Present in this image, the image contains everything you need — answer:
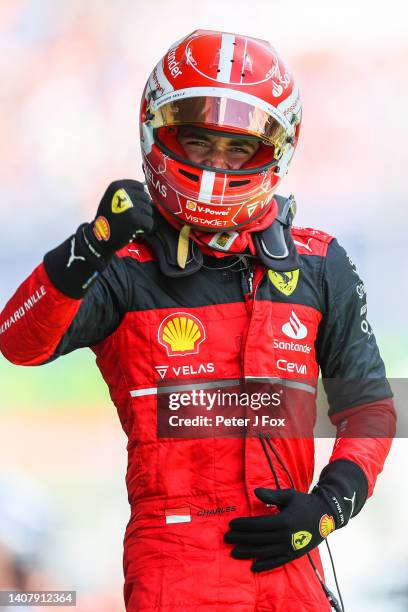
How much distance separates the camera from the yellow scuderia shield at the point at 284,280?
11.7 feet

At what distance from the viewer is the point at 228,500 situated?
3.31 m

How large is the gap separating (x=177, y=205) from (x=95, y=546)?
8.38 feet

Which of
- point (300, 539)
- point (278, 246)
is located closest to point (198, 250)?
point (278, 246)

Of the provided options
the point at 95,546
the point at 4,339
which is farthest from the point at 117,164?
the point at 4,339

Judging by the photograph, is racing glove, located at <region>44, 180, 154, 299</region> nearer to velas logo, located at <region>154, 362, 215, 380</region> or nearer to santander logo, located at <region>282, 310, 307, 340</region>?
velas logo, located at <region>154, 362, 215, 380</region>

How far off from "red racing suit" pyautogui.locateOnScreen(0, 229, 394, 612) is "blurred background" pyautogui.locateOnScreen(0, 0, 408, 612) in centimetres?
229

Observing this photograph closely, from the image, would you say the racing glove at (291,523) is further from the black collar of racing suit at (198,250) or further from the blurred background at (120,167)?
the blurred background at (120,167)

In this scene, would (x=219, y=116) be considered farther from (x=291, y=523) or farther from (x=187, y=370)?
(x=291, y=523)

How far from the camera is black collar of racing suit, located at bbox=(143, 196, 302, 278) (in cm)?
350

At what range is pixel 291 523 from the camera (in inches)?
130

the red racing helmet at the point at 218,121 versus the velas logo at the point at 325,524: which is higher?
the red racing helmet at the point at 218,121

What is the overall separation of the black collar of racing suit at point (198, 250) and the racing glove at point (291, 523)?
25.6 inches

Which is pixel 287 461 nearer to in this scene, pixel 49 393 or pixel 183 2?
pixel 49 393

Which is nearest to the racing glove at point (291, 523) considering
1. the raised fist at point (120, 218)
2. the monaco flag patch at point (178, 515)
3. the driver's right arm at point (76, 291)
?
the monaco flag patch at point (178, 515)
